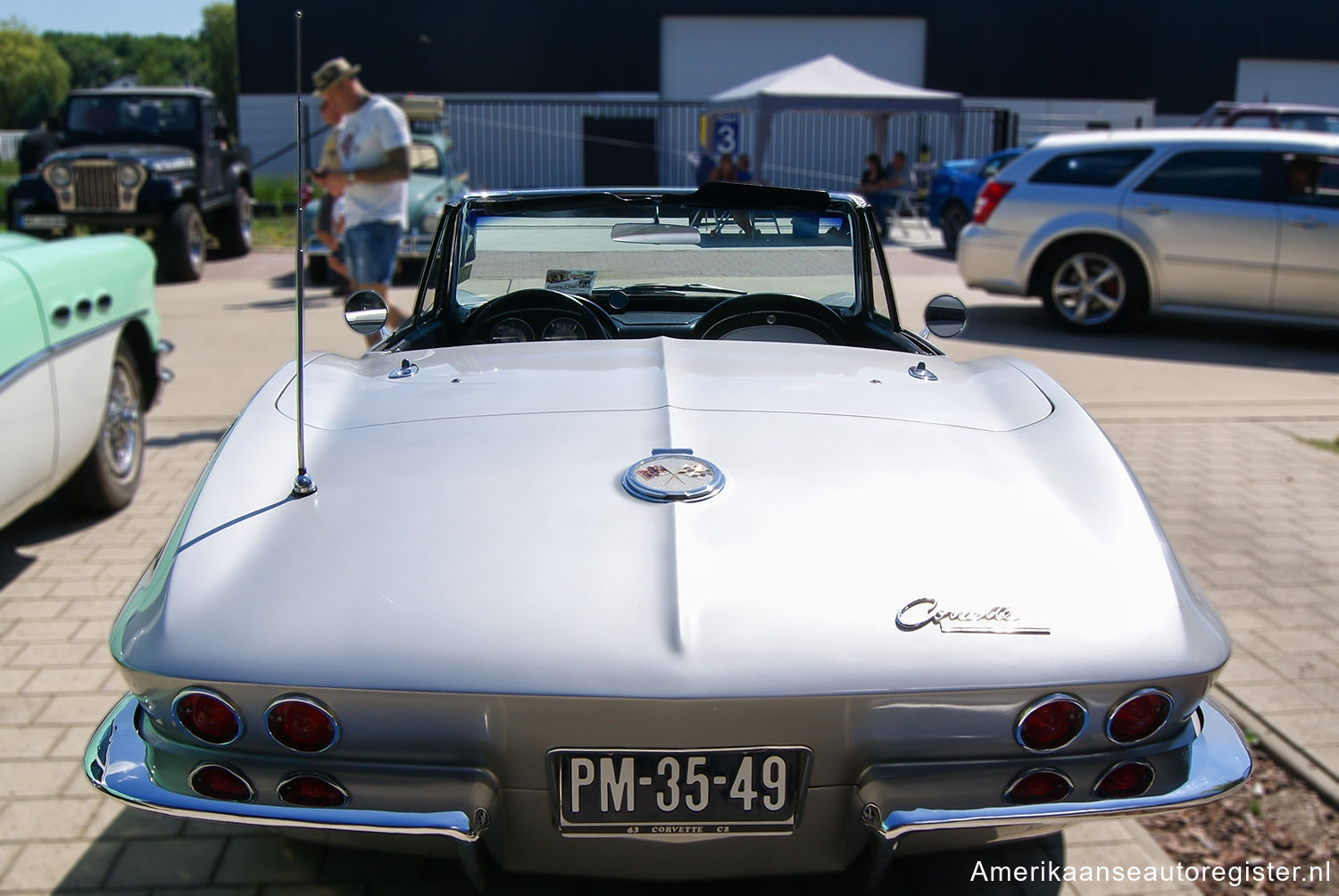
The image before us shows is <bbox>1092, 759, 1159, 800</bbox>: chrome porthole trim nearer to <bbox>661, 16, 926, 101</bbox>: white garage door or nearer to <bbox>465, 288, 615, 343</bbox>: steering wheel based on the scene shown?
<bbox>465, 288, 615, 343</bbox>: steering wheel

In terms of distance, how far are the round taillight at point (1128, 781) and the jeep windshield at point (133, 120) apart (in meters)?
14.2

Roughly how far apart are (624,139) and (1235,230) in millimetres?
19873

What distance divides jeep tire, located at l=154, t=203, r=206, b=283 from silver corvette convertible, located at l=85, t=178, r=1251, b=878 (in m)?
11.4

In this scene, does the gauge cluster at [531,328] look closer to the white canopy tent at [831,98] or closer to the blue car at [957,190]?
the blue car at [957,190]

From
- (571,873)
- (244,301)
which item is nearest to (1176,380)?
(571,873)

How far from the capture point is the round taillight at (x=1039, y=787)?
5.92ft

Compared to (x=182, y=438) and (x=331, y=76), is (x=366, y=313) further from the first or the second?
(x=331, y=76)

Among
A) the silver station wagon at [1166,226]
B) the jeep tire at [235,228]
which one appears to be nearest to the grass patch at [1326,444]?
the silver station wagon at [1166,226]

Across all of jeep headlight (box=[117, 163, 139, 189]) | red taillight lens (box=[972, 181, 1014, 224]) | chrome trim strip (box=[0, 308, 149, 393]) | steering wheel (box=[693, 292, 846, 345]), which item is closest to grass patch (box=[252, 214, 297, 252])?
jeep headlight (box=[117, 163, 139, 189])

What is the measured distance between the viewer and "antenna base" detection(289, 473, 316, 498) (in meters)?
2.08

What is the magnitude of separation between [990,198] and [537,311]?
708cm

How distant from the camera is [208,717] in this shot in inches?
70.4

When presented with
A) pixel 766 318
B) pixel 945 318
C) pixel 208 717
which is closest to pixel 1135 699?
pixel 208 717

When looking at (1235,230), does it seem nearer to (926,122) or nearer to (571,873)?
(571,873)
